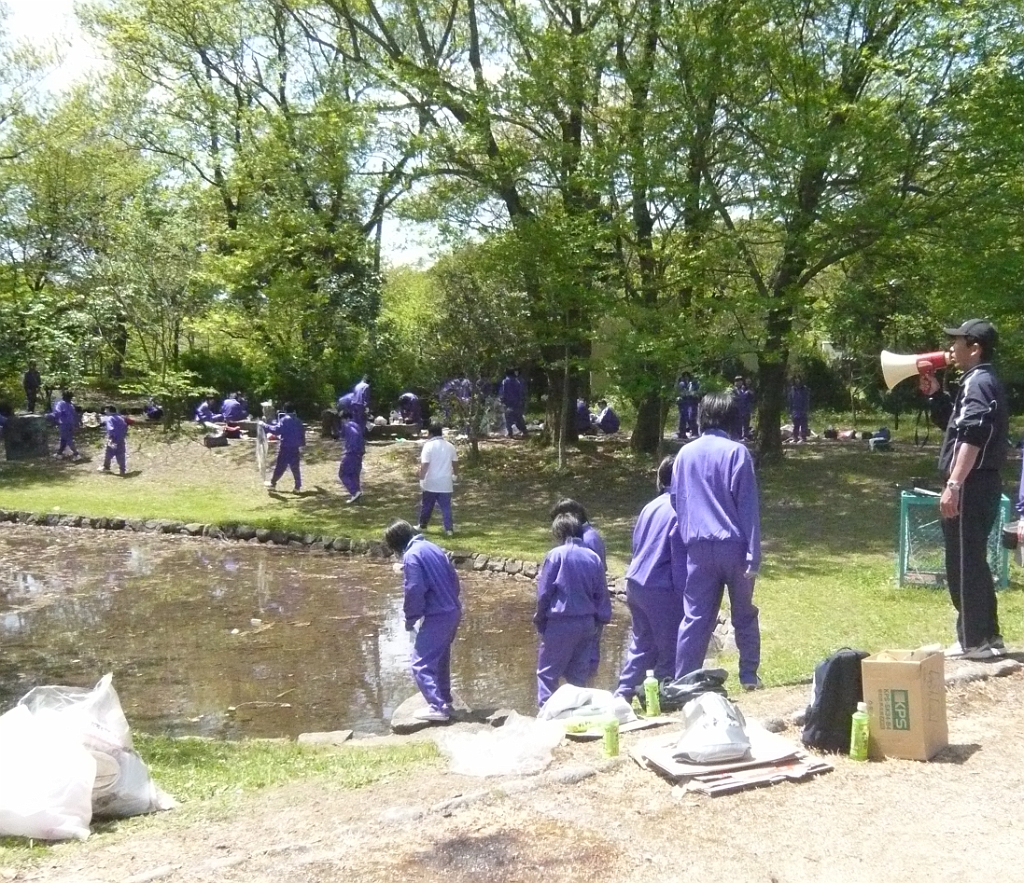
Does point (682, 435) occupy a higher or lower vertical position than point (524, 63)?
lower

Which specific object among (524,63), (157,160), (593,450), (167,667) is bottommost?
(167,667)

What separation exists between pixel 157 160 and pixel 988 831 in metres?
31.4

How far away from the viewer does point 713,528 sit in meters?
6.21

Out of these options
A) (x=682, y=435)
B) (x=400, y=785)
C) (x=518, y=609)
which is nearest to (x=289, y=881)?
(x=400, y=785)

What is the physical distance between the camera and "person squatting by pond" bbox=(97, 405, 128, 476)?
21.5 meters

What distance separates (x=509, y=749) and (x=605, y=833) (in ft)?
3.65

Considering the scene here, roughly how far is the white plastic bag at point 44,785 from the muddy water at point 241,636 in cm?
369

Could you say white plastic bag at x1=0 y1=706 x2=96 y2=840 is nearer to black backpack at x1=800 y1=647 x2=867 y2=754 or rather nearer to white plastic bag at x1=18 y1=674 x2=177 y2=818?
white plastic bag at x1=18 y1=674 x2=177 y2=818

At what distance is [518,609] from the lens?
1222cm

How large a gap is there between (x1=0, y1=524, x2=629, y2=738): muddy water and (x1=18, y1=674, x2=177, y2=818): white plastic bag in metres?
3.32

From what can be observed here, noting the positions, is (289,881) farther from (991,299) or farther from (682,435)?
(682,435)

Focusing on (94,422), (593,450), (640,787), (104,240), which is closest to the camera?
(640,787)

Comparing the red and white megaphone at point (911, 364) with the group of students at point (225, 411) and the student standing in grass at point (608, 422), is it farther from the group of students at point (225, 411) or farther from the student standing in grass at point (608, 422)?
the group of students at point (225, 411)

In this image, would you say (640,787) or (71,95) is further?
(71,95)
